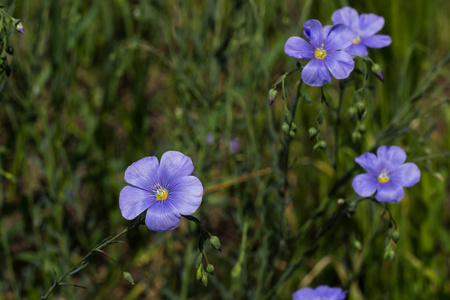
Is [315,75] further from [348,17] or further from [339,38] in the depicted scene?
[348,17]

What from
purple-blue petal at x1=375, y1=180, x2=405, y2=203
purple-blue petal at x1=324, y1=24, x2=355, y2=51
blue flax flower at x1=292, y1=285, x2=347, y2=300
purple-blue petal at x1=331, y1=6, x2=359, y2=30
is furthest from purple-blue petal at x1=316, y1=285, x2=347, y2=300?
purple-blue petal at x1=331, y1=6, x2=359, y2=30

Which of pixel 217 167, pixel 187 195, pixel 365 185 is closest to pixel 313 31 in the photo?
pixel 365 185

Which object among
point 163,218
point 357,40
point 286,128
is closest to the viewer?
point 163,218

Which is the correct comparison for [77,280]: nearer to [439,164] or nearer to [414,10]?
[439,164]

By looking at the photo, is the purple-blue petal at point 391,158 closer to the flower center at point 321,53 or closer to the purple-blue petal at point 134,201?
the flower center at point 321,53

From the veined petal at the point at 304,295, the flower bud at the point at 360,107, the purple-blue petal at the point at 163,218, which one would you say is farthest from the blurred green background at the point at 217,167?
the purple-blue petal at the point at 163,218

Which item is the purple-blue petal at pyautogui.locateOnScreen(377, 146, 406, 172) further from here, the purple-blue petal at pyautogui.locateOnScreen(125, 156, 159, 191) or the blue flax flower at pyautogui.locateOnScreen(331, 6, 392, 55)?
the purple-blue petal at pyautogui.locateOnScreen(125, 156, 159, 191)
